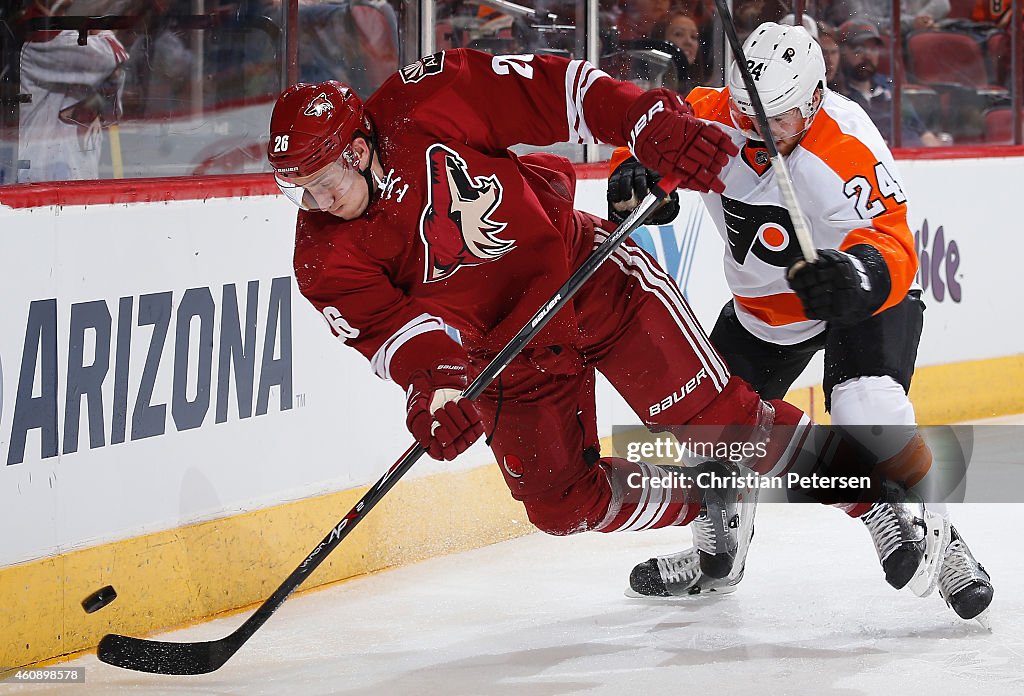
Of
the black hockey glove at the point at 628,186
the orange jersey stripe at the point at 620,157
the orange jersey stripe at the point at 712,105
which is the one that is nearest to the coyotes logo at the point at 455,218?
the black hockey glove at the point at 628,186

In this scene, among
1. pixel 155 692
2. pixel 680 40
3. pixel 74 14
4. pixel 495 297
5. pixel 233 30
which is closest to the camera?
pixel 155 692

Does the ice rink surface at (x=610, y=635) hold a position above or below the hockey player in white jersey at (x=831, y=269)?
below

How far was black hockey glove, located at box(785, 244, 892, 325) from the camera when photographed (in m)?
2.46

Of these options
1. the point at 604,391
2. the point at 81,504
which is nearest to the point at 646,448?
the point at 604,391

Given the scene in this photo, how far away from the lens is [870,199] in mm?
2727

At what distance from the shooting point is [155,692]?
2557 millimetres

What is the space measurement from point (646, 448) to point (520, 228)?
1740 millimetres

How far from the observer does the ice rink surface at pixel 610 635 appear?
8.45ft

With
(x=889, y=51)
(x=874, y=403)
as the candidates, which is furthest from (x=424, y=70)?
(x=889, y=51)

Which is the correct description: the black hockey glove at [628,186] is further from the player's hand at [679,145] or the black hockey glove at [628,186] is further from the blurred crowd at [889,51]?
the blurred crowd at [889,51]

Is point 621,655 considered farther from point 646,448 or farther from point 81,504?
point 646,448

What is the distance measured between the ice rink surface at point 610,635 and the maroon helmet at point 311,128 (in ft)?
3.13

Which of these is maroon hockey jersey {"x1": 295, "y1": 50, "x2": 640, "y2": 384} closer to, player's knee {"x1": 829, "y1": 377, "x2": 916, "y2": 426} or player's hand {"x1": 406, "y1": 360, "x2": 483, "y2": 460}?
player's hand {"x1": 406, "y1": 360, "x2": 483, "y2": 460}

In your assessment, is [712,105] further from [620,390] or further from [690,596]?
[690,596]
